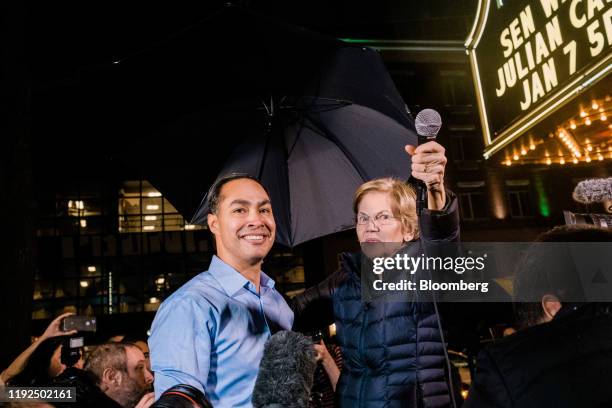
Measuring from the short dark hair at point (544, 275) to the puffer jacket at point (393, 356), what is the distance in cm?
34

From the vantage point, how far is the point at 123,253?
25.4m

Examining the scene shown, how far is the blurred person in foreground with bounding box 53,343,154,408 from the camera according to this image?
12.2ft

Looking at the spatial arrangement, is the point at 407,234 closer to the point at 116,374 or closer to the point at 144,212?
the point at 116,374

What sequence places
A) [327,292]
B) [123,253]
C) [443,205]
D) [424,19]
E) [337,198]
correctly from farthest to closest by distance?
[424,19]
[123,253]
[337,198]
[327,292]
[443,205]

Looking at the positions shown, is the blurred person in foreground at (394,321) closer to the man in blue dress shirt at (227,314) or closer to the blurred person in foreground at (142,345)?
the man in blue dress shirt at (227,314)

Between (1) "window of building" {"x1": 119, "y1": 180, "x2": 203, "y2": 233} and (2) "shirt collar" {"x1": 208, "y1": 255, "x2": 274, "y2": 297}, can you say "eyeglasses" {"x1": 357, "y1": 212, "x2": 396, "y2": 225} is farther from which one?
(1) "window of building" {"x1": 119, "y1": 180, "x2": 203, "y2": 233}

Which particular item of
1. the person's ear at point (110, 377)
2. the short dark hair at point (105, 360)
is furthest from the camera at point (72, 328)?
the person's ear at point (110, 377)

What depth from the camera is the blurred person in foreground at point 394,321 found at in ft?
6.48

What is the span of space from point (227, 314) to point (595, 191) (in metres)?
2.32

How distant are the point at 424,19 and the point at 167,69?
30.5m

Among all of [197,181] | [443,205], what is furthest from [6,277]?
[443,205]

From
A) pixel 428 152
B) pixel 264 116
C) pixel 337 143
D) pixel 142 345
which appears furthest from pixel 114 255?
pixel 428 152

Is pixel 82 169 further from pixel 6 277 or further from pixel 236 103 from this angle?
pixel 236 103

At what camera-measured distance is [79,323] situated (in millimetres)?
3988
